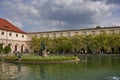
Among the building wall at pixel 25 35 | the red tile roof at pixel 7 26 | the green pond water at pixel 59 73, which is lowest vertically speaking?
the green pond water at pixel 59 73

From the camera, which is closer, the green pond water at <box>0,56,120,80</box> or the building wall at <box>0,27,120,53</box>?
the green pond water at <box>0,56,120,80</box>

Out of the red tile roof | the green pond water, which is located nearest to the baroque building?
the red tile roof

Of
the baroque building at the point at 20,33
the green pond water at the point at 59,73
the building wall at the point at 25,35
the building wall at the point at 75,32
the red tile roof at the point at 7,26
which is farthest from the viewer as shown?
the building wall at the point at 75,32

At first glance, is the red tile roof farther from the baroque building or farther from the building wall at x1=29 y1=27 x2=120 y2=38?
the building wall at x1=29 y1=27 x2=120 y2=38

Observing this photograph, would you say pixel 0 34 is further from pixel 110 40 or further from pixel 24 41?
pixel 110 40

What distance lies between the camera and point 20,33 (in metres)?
90.9

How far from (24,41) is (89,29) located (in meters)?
26.9

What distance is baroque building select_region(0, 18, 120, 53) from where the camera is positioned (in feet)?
266

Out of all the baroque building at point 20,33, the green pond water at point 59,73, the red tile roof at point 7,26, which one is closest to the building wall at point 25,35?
the baroque building at point 20,33

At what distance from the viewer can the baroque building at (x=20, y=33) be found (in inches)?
3192

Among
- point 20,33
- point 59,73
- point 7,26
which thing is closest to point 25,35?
point 20,33

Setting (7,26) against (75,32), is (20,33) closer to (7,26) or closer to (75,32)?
(7,26)

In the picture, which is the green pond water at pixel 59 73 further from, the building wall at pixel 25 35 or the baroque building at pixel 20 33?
the building wall at pixel 25 35

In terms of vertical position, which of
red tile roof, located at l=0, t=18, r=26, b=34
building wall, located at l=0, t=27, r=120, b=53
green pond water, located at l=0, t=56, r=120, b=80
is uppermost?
red tile roof, located at l=0, t=18, r=26, b=34
